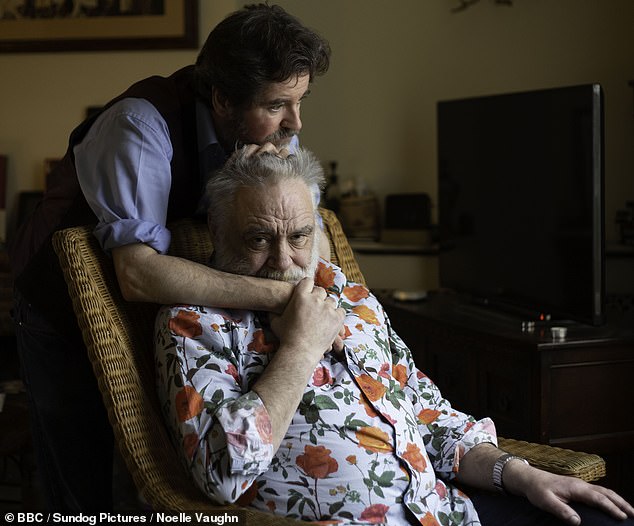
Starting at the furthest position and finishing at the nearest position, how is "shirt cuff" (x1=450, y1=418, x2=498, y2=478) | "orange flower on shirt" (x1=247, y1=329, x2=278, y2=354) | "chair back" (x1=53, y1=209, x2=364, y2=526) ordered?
1. "shirt cuff" (x1=450, y1=418, x2=498, y2=478)
2. "orange flower on shirt" (x1=247, y1=329, x2=278, y2=354)
3. "chair back" (x1=53, y1=209, x2=364, y2=526)

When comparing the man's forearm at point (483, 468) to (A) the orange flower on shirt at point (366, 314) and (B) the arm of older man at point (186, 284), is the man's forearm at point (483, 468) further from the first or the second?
(B) the arm of older man at point (186, 284)

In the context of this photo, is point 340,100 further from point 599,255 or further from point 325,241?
point 325,241

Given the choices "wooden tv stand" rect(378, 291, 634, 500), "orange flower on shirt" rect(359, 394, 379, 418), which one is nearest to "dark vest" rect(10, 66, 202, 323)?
"orange flower on shirt" rect(359, 394, 379, 418)

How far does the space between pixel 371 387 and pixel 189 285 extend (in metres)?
0.40

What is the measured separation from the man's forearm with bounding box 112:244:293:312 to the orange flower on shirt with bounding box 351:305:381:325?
8.7 inches

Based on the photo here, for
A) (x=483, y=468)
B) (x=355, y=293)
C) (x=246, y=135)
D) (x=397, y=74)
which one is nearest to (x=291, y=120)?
(x=246, y=135)

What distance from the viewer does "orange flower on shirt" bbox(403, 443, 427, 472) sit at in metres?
1.60

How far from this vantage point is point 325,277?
1.84m

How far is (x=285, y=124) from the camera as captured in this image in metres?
1.78

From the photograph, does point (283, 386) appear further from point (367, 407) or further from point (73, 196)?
point (73, 196)

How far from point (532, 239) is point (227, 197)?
151cm

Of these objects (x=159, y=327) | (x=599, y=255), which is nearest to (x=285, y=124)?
(x=159, y=327)

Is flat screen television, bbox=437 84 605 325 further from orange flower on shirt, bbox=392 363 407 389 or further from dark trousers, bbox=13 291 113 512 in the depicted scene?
dark trousers, bbox=13 291 113 512

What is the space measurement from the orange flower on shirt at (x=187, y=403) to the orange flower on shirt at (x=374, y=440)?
30 cm
